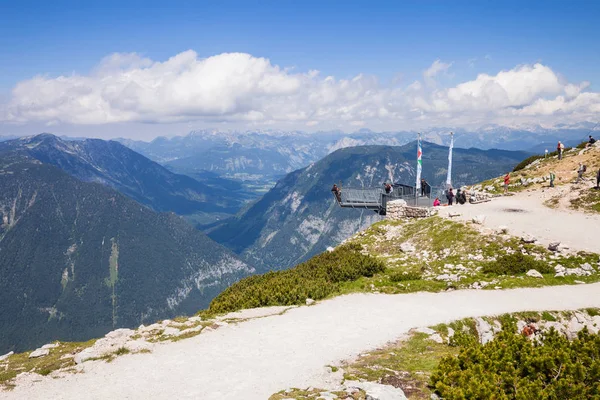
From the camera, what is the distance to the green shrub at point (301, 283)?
995 inches

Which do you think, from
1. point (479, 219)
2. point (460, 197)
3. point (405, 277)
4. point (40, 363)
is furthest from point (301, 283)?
point (460, 197)

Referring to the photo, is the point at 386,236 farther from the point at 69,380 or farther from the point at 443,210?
the point at 69,380

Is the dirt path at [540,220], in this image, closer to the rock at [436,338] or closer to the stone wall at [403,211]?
the stone wall at [403,211]

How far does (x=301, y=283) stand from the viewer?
27.3m

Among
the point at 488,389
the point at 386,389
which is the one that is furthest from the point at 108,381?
the point at 488,389

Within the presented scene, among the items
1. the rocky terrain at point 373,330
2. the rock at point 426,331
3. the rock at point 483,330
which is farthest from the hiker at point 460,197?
the rock at point 426,331

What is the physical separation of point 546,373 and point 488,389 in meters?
2.70

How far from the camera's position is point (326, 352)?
16703 mm

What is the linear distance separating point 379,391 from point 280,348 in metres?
6.44

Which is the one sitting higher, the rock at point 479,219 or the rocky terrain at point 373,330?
the rock at point 479,219

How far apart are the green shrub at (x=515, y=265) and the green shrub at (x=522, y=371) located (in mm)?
13992

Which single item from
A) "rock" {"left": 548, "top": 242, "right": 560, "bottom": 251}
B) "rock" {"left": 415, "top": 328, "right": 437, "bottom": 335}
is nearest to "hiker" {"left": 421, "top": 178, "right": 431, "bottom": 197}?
"rock" {"left": 548, "top": 242, "right": 560, "bottom": 251}

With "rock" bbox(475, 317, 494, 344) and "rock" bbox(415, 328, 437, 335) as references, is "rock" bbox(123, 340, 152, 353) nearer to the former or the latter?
"rock" bbox(415, 328, 437, 335)

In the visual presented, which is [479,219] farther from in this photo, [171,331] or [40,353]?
[40,353]
